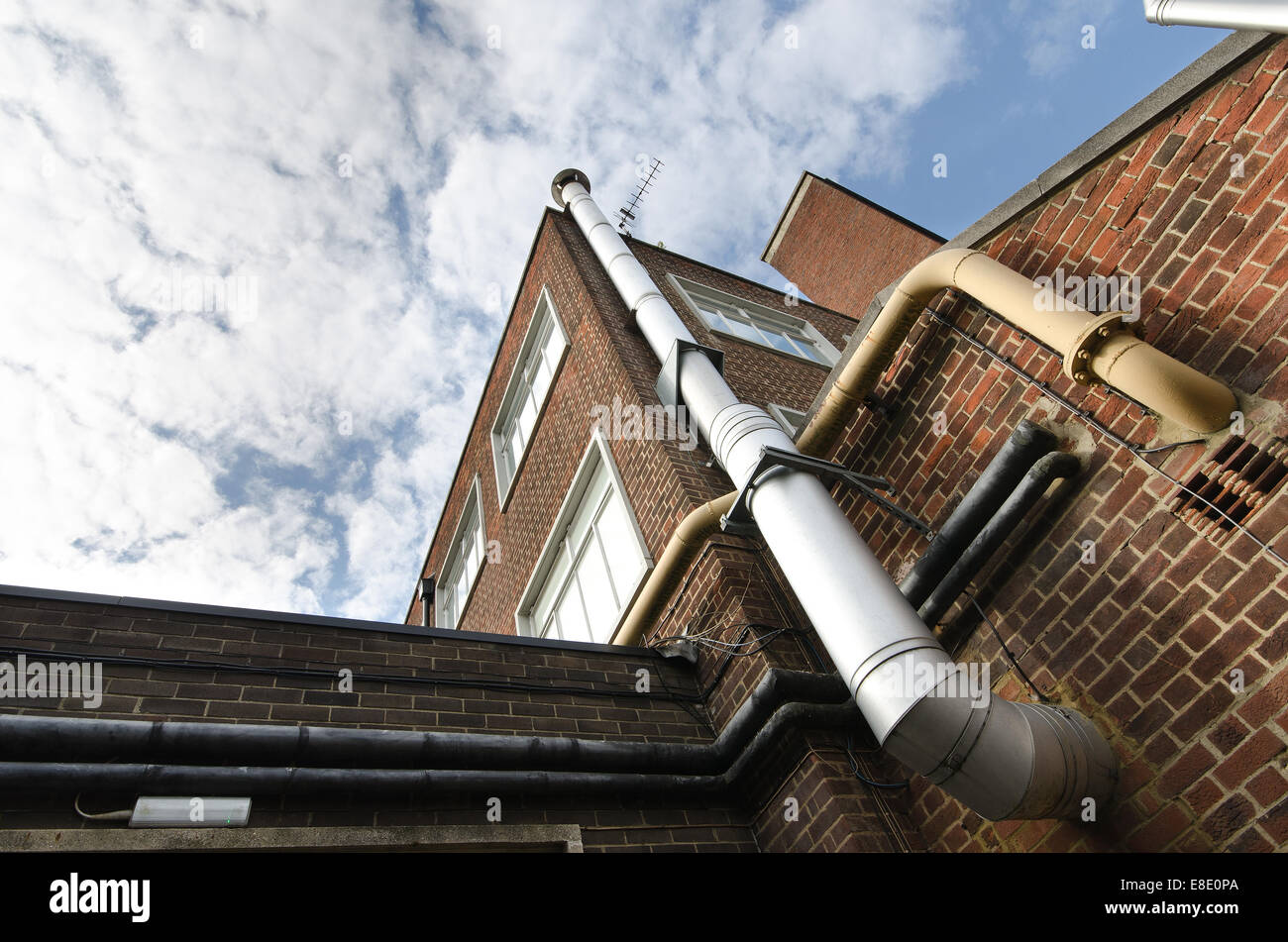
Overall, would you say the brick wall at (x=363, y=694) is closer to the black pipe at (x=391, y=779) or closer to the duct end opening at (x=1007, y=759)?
the black pipe at (x=391, y=779)

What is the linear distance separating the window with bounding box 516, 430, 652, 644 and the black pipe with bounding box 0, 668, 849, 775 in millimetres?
2069

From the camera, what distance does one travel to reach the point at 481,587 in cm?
1207

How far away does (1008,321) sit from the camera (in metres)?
4.30

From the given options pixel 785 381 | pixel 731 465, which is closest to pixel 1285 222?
pixel 731 465

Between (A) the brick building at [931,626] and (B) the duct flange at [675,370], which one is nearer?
(A) the brick building at [931,626]

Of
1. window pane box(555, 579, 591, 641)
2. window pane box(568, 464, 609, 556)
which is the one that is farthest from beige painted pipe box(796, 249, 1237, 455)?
window pane box(555, 579, 591, 641)

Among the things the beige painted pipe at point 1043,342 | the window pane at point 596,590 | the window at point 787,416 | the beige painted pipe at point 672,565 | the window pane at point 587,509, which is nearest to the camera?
the beige painted pipe at point 1043,342

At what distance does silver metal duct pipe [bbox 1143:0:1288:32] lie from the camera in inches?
136

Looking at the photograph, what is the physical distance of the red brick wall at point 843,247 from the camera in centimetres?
1554

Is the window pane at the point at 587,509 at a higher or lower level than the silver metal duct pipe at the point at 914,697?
higher

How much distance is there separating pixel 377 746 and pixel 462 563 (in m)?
10.4

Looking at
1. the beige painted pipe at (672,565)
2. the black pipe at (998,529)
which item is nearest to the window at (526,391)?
the beige painted pipe at (672,565)

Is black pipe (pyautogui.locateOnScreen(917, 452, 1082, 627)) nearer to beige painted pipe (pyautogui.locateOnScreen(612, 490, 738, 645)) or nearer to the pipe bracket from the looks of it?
the pipe bracket

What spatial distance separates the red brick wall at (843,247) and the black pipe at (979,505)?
11.9 m
